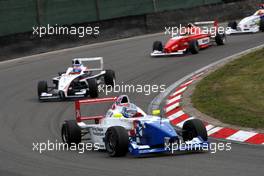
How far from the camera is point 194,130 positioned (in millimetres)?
13867

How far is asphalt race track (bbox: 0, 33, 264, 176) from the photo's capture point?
12.3 m

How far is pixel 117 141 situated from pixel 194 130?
1468mm

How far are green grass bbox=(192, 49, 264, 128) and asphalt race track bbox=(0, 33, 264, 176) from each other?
1491mm

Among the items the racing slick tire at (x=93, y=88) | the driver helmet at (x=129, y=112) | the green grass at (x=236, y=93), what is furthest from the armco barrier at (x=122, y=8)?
the driver helmet at (x=129, y=112)

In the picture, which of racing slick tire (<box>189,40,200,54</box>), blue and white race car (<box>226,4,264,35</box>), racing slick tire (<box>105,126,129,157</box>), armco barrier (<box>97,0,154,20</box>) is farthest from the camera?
armco barrier (<box>97,0,154,20</box>)

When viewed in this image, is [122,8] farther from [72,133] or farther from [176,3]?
[72,133]

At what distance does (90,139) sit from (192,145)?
273 cm

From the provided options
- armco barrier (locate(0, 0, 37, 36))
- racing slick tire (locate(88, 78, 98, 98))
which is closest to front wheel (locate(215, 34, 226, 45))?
armco barrier (locate(0, 0, 37, 36))

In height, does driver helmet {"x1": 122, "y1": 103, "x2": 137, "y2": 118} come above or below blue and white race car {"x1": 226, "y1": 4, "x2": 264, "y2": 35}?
below

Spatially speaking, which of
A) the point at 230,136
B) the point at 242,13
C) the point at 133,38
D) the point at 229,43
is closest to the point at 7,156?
the point at 230,136

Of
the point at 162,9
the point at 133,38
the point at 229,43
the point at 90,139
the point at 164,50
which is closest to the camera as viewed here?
the point at 90,139

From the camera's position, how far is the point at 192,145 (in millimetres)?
13328

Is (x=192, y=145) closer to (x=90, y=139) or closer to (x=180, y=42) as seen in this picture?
(x=90, y=139)

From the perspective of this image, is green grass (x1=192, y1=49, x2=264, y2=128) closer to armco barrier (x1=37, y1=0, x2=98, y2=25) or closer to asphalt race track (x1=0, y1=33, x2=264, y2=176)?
asphalt race track (x1=0, y1=33, x2=264, y2=176)
